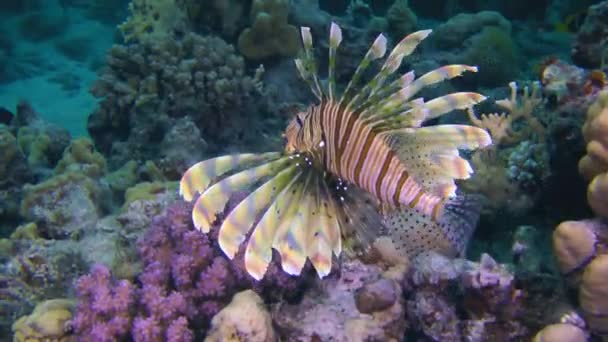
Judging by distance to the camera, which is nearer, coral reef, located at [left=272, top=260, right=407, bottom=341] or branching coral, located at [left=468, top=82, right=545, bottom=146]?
coral reef, located at [left=272, top=260, right=407, bottom=341]

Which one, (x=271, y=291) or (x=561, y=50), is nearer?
(x=271, y=291)

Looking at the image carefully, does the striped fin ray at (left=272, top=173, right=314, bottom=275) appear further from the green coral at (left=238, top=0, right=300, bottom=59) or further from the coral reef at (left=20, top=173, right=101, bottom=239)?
the green coral at (left=238, top=0, right=300, bottom=59)

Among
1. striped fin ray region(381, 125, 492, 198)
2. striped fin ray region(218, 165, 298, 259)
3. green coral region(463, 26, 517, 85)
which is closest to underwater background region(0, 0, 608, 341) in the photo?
striped fin ray region(381, 125, 492, 198)

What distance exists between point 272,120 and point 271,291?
11.1 ft

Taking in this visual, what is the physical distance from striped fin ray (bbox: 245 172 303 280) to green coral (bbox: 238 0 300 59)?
4.41 meters

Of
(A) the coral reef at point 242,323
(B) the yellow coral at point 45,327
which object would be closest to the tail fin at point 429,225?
(A) the coral reef at point 242,323

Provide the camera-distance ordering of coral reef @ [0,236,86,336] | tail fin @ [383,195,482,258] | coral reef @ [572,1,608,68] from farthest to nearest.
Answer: coral reef @ [572,1,608,68]
coral reef @ [0,236,86,336]
tail fin @ [383,195,482,258]

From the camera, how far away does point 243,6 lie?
249 inches

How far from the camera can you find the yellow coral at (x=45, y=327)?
8.17ft

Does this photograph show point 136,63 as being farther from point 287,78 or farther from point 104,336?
point 104,336

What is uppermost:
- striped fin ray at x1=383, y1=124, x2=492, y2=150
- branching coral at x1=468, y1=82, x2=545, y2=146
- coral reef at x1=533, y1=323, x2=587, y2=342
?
striped fin ray at x1=383, y1=124, x2=492, y2=150

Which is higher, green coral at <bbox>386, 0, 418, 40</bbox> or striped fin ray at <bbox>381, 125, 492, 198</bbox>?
striped fin ray at <bbox>381, 125, 492, 198</bbox>

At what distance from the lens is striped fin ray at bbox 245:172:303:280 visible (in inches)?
74.3

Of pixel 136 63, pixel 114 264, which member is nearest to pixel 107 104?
pixel 136 63
